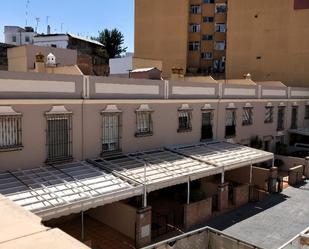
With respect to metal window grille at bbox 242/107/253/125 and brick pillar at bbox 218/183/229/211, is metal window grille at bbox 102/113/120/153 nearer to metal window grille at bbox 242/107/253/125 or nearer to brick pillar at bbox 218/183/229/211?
brick pillar at bbox 218/183/229/211

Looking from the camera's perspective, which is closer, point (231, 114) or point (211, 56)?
point (231, 114)

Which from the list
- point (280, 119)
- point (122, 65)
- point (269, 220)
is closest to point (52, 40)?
point (122, 65)

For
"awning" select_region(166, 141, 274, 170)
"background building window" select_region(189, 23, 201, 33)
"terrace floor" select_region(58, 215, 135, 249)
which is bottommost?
"terrace floor" select_region(58, 215, 135, 249)

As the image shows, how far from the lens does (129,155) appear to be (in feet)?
63.2

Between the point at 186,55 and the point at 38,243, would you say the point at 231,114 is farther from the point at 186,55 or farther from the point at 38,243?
the point at 38,243

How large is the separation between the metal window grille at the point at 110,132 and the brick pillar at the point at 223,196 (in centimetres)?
607

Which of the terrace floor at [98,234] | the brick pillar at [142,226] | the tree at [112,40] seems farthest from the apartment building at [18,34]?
the brick pillar at [142,226]

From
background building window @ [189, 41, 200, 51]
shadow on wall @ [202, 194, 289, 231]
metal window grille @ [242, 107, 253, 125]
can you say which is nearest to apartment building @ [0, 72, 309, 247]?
shadow on wall @ [202, 194, 289, 231]

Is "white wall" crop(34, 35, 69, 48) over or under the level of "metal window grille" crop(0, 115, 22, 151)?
over

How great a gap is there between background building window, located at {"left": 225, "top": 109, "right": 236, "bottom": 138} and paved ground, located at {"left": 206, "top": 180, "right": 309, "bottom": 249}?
18.7 feet

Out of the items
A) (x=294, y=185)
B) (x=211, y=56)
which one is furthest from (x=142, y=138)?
(x=211, y=56)

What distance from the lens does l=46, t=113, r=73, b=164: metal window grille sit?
52.4ft

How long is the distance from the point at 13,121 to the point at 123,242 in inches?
271

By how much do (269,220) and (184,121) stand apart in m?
7.72
